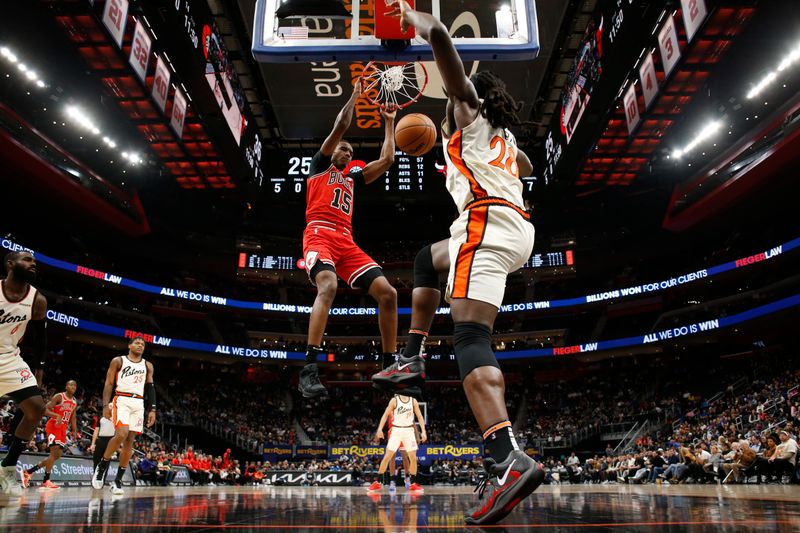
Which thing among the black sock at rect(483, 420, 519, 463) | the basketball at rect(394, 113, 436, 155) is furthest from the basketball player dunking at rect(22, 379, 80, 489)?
the black sock at rect(483, 420, 519, 463)

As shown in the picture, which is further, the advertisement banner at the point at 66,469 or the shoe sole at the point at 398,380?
the advertisement banner at the point at 66,469

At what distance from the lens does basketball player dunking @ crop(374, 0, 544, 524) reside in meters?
2.55

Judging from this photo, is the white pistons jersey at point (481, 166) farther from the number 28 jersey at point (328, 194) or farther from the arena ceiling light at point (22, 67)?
the arena ceiling light at point (22, 67)

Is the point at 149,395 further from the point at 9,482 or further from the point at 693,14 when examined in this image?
the point at 693,14

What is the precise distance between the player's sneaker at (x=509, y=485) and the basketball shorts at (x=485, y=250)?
2.58 ft

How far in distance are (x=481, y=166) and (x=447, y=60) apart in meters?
0.59

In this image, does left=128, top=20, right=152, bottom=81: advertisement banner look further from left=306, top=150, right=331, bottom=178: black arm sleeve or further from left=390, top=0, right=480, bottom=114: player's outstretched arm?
left=390, top=0, right=480, bottom=114: player's outstretched arm

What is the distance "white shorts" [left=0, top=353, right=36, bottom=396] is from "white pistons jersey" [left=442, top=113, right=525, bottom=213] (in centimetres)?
399

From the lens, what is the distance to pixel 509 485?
2.41 meters

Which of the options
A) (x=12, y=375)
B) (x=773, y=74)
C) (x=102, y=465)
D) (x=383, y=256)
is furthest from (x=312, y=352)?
(x=383, y=256)

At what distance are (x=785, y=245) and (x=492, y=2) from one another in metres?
20.8

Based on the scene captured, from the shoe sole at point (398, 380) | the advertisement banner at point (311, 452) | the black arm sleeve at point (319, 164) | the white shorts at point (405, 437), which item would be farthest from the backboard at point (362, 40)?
the advertisement banner at point (311, 452)

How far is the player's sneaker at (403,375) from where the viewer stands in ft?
11.1

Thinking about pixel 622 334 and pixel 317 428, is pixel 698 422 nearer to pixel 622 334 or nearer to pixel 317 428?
pixel 622 334
